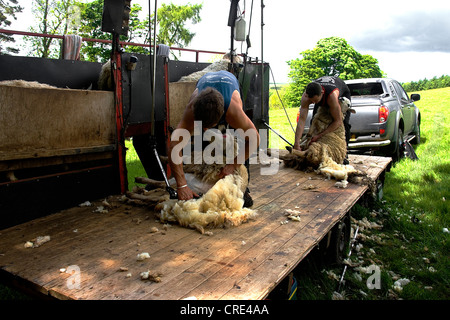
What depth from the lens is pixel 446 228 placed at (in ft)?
15.1

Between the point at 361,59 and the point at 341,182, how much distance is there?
137ft

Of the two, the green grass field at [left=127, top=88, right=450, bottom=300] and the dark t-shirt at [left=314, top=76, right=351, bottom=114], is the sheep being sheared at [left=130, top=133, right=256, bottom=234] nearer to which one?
the green grass field at [left=127, top=88, right=450, bottom=300]

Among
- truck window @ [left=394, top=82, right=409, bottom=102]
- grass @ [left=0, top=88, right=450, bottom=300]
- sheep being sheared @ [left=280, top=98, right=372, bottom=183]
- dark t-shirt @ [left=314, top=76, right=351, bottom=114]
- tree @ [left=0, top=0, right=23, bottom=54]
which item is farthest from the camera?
tree @ [left=0, top=0, right=23, bottom=54]

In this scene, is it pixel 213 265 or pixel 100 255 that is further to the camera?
pixel 100 255

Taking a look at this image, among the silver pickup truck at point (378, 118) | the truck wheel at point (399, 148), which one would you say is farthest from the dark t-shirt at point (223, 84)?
the truck wheel at point (399, 148)

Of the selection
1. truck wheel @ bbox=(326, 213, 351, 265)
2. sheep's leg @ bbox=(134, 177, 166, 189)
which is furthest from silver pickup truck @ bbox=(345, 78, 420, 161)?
sheep's leg @ bbox=(134, 177, 166, 189)

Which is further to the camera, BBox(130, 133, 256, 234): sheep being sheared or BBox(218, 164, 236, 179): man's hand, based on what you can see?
BBox(218, 164, 236, 179): man's hand

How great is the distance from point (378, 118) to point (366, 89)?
141 centimetres

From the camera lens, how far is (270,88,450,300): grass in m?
3.26

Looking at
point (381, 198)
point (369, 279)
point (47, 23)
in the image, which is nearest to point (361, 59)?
point (47, 23)

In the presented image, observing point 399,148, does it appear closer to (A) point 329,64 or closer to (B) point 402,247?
(B) point 402,247

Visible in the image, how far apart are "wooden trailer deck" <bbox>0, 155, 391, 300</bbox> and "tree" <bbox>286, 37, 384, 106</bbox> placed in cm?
3867

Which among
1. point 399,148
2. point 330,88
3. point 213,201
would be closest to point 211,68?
point 330,88
